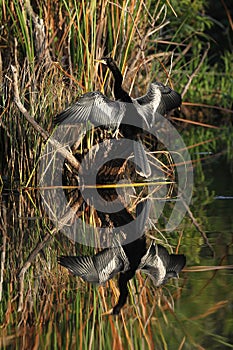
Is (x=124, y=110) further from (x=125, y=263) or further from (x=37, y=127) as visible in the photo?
(x=125, y=263)

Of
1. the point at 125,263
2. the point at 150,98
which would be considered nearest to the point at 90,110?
the point at 150,98

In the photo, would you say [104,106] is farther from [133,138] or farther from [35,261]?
[35,261]

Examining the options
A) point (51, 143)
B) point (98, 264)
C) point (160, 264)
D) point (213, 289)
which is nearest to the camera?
point (213, 289)

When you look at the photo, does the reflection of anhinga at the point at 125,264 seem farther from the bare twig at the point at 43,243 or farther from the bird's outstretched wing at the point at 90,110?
the bird's outstretched wing at the point at 90,110

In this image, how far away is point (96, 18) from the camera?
6.54 meters

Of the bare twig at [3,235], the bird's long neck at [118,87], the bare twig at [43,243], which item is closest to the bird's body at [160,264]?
the bare twig at [43,243]

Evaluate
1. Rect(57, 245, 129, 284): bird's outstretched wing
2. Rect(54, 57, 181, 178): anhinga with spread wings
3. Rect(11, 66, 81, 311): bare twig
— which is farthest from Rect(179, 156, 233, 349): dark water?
Rect(11, 66, 81, 311): bare twig

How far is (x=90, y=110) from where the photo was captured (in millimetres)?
5383

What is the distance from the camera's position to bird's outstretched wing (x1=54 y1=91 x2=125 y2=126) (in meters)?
5.33

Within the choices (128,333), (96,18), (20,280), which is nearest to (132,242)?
(20,280)

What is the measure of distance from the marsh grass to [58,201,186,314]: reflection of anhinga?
0.19ft

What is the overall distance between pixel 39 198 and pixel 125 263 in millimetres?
1964

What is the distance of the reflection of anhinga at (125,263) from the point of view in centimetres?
378

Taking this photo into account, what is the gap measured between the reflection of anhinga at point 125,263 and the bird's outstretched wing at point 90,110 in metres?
1.09
